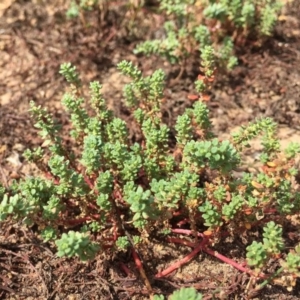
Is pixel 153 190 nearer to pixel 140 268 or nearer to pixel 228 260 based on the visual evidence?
pixel 140 268

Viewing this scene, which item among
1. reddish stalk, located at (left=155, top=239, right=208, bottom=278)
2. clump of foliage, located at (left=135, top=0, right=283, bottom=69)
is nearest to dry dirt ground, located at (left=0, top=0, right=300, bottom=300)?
reddish stalk, located at (left=155, top=239, right=208, bottom=278)

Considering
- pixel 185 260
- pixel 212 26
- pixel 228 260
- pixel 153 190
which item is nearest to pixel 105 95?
pixel 212 26


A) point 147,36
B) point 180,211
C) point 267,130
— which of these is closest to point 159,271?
point 180,211

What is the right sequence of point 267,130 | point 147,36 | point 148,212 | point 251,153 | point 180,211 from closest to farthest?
point 148,212 → point 267,130 → point 180,211 → point 251,153 → point 147,36

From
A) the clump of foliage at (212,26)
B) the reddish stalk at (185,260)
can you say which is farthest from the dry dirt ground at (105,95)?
the clump of foliage at (212,26)

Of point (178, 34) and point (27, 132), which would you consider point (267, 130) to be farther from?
point (27, 132)

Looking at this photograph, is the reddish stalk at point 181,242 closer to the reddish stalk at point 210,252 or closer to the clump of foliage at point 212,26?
the reddish stalk at point 210,252
